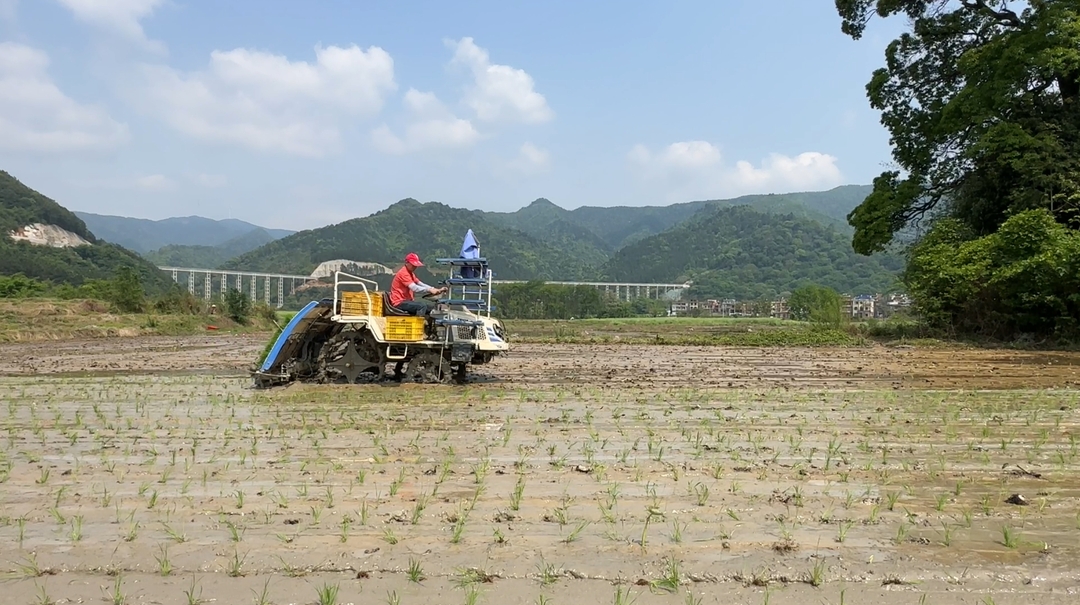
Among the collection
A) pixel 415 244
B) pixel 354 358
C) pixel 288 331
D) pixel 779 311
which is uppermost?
pixel 415 244

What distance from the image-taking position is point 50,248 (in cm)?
6712

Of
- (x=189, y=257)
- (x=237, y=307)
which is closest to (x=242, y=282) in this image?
(x=237, y=307)

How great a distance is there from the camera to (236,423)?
25.5ft

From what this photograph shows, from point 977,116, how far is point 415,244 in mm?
92079

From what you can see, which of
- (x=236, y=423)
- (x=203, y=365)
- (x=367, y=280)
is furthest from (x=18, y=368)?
(x=236, y=423)

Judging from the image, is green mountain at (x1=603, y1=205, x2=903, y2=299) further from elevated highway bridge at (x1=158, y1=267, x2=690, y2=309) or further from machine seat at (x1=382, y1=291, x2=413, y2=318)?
machine seat at (x1=382, y1=291, x2=413, y2=318)

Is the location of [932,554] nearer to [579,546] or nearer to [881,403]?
[579,546]

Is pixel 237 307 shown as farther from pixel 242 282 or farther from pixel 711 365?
pixel 242 282

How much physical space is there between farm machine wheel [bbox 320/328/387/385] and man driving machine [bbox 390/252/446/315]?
74 cm

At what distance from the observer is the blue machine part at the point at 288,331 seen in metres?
11.2

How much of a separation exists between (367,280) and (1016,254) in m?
17.5

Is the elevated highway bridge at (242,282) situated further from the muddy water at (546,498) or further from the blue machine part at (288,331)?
the muddy water at (546,498)

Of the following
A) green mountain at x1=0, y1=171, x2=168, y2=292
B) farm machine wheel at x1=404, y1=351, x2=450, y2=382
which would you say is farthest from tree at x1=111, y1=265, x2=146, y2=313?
farm machine wheel at x1=404, y1=351, x2=450, y2=382

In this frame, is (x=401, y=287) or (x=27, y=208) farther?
(x=27, y=208)
